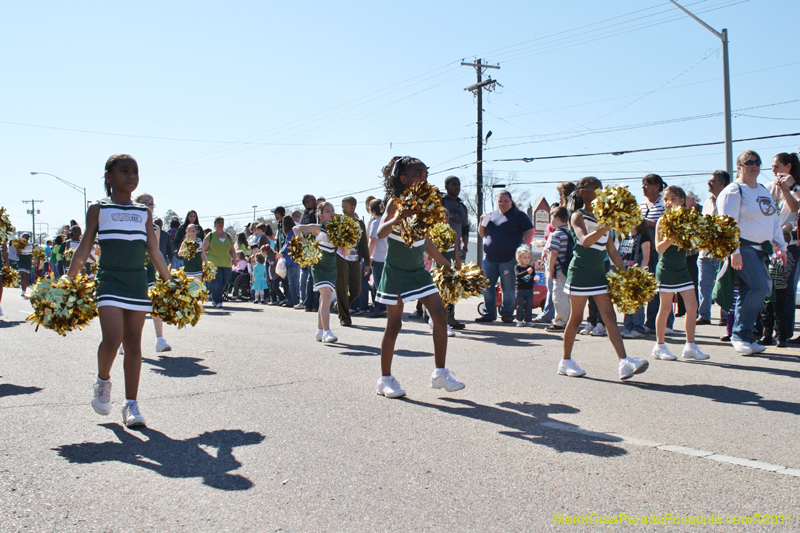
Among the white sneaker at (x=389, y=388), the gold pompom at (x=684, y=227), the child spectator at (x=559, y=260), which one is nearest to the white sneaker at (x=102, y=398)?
the white sneaker at (x=389, y=388)

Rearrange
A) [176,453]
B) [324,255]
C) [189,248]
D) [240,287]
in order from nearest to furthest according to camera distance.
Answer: [176,453], [324,255], [189,248], [240,287]

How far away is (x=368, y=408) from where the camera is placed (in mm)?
5281

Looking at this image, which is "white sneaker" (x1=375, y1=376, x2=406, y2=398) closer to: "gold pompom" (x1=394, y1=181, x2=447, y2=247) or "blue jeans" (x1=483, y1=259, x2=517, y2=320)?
"gold pompom" (x1=394, y1=181, x2=447, y2=247)

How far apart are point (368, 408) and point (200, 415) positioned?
1275 millimetres

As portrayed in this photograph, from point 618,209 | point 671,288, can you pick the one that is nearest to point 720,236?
point 671,288

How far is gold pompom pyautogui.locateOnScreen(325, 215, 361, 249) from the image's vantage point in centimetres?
945

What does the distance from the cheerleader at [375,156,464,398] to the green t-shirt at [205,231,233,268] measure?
10276mm

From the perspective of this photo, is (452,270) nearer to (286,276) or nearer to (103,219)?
(103,219)

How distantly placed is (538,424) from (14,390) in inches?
184

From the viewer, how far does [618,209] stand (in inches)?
237

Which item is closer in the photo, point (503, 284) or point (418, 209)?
point (418, 209)

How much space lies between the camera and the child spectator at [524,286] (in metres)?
10.8

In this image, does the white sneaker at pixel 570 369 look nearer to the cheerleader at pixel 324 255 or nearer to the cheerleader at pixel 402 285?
the cheerleader at pixel 402 285

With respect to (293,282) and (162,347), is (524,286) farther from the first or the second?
(293,282)
